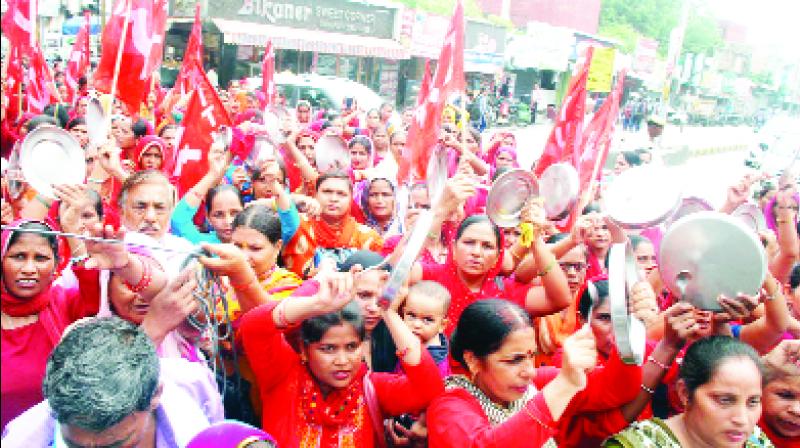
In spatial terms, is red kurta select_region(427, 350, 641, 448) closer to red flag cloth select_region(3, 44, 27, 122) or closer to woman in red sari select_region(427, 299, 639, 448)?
woman in red sari select_region(427, 299, 639, 448)

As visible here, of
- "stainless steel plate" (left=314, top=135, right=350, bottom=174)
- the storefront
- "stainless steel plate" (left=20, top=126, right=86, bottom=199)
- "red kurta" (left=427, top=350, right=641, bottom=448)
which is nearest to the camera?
"red kurta" (left=427, top=350, right=641, bottom=448)

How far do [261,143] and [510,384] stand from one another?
11.9ft

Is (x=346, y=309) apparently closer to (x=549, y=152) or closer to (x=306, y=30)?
(x=549, y=152)

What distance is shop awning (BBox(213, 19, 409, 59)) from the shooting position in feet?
62.2

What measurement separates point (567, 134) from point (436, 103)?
3.86ft

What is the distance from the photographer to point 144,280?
7.21ft

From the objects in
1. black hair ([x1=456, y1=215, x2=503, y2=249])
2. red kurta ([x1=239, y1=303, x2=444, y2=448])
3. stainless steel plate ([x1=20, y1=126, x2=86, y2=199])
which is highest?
stainless steel plate ([x1=20, y1=126, x2=86, y2=199])

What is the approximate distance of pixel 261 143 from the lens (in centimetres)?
528

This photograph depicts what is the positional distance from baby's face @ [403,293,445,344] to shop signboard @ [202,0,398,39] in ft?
59.7

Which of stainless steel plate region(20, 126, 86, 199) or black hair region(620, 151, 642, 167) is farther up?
stainless steel plate region(20, 126, 86, 199)

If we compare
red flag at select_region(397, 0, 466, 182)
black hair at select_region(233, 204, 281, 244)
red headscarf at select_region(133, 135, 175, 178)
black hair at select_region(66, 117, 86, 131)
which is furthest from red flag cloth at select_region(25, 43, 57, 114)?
black hair at select_region(233, 204, 281, 244)

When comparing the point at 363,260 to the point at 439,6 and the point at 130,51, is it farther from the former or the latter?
the point at 439,6

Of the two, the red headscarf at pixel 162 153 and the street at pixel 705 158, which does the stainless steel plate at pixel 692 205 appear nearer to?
the red headscarf at pixel 162 153

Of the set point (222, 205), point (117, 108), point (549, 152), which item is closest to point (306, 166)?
point (222, 205)
